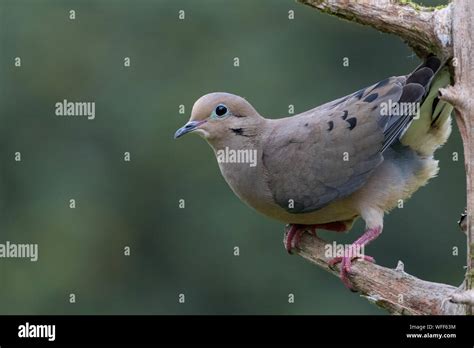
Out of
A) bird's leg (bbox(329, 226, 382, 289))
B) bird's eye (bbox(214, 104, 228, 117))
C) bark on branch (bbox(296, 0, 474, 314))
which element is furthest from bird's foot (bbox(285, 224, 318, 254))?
bird's eye (bbox(214, 104, 228, 117))

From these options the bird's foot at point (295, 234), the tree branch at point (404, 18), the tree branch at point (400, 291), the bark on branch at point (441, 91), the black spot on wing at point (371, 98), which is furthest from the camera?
the bird's foot at point (295, 234)

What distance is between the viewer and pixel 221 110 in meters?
7.84

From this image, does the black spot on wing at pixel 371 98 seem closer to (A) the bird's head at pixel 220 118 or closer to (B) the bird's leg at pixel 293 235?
(A) the bird's head at pixel 220 118

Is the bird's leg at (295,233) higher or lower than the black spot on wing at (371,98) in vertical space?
lower

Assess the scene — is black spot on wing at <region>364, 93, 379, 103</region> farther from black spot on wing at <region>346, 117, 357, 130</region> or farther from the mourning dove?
black spot on wing at <region>346, 117, 357, 130</region>

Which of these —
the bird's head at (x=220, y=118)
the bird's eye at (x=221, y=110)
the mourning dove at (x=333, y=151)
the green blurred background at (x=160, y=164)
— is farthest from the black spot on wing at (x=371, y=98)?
the green blurred background at (x=160, y=164)

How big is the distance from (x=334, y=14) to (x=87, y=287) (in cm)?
1021

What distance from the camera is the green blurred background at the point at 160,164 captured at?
1602 cm

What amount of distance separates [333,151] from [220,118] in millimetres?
846

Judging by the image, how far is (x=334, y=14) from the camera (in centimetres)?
726

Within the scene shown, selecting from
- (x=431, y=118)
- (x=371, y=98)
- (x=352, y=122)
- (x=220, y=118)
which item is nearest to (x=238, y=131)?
(x=220, y=118)

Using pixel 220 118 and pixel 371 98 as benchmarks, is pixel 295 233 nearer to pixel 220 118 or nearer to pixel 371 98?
pixel 220 118

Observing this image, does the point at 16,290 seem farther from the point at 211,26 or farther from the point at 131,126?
the point at 211,26

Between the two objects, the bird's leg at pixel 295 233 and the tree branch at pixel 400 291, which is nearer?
the tree branch at pixel 400 291
